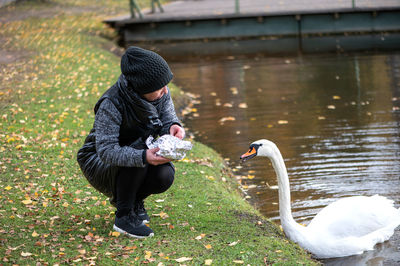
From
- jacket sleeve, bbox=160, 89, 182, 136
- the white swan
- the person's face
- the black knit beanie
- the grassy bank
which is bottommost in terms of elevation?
the white swan

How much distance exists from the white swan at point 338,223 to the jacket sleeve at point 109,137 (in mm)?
1412

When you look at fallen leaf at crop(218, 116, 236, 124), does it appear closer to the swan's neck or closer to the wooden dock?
the swan's neck

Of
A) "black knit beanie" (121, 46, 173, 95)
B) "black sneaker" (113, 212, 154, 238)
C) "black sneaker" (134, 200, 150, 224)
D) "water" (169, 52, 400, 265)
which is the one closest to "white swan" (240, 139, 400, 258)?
"water" (169, 52, 400, 265)

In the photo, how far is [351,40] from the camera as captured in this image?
20188 mm

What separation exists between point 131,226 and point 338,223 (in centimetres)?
220

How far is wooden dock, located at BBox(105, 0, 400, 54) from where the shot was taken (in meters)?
20.9

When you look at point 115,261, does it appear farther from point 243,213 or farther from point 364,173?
point 364,173

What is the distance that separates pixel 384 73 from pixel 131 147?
11.3 metres

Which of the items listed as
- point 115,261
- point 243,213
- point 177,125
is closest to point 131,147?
point 177,125

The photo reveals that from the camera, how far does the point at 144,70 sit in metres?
4.78

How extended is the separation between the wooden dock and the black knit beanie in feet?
51.4

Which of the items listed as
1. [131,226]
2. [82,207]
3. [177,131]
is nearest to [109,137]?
[177,131]

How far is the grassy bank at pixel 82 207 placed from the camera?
505 cm

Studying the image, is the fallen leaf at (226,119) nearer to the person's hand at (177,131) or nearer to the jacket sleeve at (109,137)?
the person's hand at (177,131)
